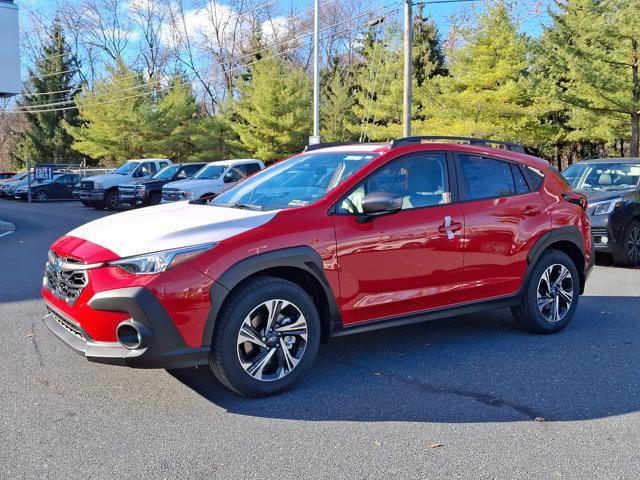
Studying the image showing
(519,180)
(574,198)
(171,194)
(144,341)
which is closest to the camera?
(144,341)

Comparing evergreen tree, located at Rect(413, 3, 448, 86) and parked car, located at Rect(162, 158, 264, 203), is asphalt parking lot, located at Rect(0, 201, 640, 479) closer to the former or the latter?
parked car, located at Rect(162, 158, 264, 203)

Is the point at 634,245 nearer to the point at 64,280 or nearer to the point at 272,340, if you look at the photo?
the point at 272,340

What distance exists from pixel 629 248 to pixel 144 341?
8.91m

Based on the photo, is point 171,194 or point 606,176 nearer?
point 606,176

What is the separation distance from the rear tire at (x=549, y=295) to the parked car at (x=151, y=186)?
57.7 ft

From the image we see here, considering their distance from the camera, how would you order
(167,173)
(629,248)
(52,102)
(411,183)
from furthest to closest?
(52,102) < (167,173) < (629,248) < (411,183)

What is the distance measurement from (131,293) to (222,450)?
1079 millimetres

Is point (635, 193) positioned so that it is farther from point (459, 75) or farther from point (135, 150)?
point (135, 150)

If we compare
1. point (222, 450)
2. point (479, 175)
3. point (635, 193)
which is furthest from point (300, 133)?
point (222, 450)

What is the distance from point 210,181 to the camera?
1914cm

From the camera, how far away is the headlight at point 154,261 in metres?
3.99

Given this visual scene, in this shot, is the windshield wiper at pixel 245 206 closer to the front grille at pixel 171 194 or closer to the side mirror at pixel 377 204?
the side mirror at pixel 377 204

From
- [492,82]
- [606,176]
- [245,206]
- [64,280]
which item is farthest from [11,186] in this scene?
[64,280]

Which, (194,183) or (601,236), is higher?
(194,183)
